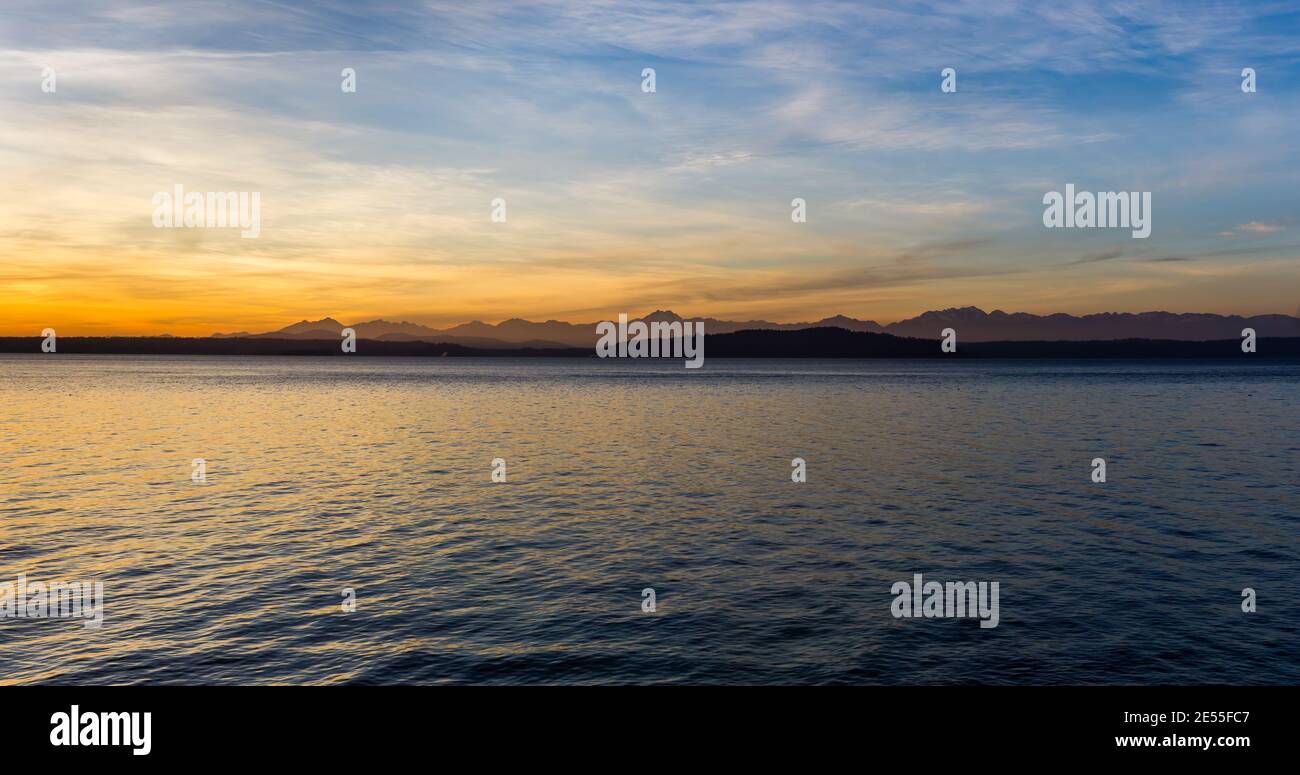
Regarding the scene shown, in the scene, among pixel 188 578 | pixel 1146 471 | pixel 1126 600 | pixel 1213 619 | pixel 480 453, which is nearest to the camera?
Result: pixel 1213 619

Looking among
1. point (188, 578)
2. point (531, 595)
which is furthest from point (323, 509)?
point (531, 595)

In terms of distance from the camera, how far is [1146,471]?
54.0 metres

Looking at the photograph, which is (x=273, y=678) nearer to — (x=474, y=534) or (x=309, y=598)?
(x=309, y=598)

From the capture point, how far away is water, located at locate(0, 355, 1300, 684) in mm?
20312

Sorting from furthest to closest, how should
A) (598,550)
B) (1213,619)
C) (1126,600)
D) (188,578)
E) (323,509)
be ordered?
(323,509), (598,550), (188,578), (1126,600), (1213,619)

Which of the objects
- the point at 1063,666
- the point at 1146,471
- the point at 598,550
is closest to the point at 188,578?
the point at 598,550

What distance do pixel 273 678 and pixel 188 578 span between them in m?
11.0

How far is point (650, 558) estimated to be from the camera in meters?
30.7

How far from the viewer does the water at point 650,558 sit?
20312 millimetres
